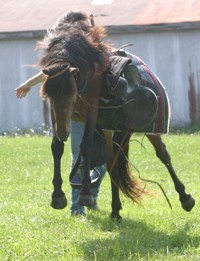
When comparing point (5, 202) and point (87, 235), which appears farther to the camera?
point (5, 202)

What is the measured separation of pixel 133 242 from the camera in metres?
6.93

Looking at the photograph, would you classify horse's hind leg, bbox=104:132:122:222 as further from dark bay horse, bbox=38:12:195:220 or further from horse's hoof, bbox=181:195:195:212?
horse's hoof, bbox=181:195:195:212

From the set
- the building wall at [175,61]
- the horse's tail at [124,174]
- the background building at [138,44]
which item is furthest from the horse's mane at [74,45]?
the building wall at [175,61]

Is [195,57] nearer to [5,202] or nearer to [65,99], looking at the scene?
[5,202]

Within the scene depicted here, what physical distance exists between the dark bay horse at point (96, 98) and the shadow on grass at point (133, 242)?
358 millimetres

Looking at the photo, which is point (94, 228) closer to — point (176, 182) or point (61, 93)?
point (176, 182)

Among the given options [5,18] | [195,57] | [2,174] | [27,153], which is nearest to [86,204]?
[2,174]

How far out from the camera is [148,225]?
784cm

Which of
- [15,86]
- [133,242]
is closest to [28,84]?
[133,242]

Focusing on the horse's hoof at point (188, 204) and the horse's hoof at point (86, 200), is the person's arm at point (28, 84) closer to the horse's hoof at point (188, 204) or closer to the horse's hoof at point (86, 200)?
the horse's hoof at point (86, 200)

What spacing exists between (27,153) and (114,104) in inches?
289

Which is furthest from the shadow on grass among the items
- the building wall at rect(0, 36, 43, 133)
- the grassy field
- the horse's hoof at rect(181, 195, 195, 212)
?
the building wall at rect(0, 36, 43, 133)

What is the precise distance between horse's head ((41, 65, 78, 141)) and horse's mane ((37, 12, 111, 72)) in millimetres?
198

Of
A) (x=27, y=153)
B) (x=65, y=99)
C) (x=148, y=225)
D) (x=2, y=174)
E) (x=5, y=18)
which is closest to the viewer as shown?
(x=65, y=99)
